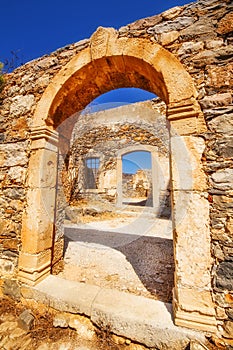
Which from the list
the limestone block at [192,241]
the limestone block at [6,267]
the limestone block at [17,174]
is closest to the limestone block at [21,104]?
the limestone block at [17,174]

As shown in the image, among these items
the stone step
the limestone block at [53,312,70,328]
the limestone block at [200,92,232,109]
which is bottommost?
the limestone block at [53,312,70,328]

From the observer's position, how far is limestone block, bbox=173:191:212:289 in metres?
1.33

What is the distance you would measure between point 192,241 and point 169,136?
3.11 ft

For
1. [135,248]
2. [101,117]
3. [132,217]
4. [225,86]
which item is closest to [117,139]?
[101,117]

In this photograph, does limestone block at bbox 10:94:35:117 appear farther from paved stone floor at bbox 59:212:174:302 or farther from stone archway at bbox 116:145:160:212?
stone archway at bbox 116:145:160:212

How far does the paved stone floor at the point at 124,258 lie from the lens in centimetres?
229

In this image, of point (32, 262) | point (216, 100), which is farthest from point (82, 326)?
point (216, 100)

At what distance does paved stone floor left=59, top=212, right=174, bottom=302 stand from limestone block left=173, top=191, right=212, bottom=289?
0.81 meters

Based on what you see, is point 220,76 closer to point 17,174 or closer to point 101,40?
point 101,40

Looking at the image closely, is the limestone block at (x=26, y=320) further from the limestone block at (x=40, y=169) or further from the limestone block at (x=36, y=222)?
the limestone block at (x=40, y=169)

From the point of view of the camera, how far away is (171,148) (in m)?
1.52

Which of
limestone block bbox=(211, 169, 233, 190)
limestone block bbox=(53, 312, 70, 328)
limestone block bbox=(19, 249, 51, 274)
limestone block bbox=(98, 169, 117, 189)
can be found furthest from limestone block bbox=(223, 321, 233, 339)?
limestone block bbox=(98, 169, 117, 189)

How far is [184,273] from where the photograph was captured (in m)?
1.37

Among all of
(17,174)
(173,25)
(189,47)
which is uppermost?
(173,25)
